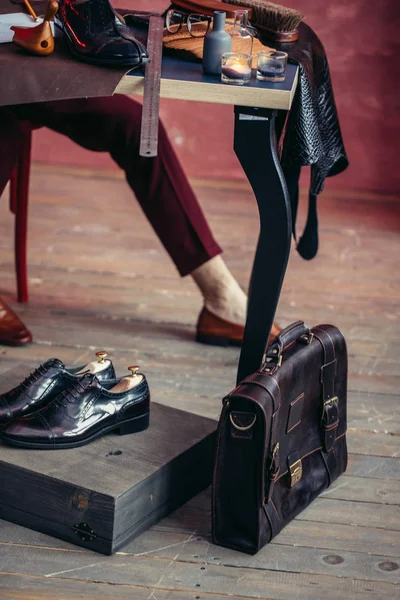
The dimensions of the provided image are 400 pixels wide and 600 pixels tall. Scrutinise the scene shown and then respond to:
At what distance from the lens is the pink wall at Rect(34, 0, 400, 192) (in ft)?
→ 12.4

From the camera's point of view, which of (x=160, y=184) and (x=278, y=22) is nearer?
(x=278, y=22)

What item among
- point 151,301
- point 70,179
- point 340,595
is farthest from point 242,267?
point 340,595

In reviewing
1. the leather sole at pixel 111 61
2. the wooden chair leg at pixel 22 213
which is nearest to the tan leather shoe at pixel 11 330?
the wooden chair leg at pixel 22 213

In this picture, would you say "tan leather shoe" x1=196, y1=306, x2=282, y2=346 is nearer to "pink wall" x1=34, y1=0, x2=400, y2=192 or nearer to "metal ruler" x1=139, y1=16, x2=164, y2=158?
"metal ruler" x1=139, y1=16, x2=164, y2=158

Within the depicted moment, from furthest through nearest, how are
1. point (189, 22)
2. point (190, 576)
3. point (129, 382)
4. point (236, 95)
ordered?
point (189, 22)
point (129, 382)
point (236, 95)
point (190, 576)

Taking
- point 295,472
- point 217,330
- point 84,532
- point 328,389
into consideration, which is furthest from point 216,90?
point 217,330

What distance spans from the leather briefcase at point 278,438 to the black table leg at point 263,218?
0.12 meters

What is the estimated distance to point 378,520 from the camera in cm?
181

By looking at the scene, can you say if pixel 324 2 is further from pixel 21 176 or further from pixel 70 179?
pixel 21 176

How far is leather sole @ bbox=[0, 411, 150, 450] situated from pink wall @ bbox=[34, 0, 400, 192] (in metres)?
2.28

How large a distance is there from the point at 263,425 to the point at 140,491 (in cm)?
25

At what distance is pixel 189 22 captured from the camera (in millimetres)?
1952

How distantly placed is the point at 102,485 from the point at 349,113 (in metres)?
2.58

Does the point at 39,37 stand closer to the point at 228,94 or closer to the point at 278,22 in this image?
the point at 228,94
